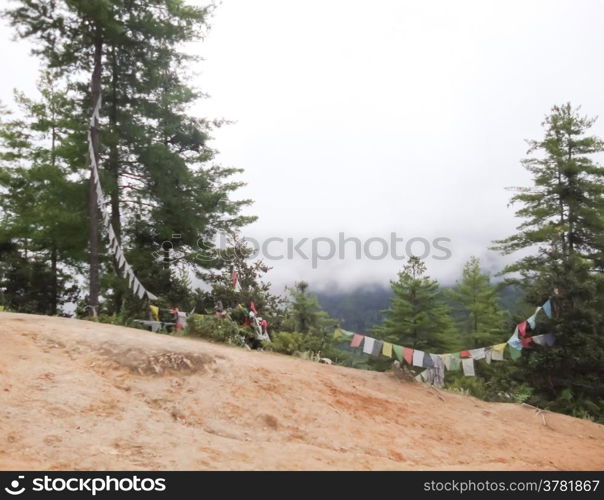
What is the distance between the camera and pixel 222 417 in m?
7.11

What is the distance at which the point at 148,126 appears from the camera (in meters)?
20.4

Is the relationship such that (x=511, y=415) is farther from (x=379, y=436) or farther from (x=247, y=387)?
(x=247, y=387)

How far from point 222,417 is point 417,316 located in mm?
23219

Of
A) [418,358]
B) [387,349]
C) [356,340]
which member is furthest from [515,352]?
[356,340]

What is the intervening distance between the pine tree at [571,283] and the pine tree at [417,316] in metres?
7.74

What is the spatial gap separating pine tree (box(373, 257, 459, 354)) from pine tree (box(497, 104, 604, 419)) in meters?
7.74

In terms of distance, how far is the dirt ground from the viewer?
5445mm

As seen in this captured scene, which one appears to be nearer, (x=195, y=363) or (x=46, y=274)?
(x=195, y=363)

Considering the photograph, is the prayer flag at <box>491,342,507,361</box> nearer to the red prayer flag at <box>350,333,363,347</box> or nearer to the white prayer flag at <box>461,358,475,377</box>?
the white prayer flag at <box>461,358,475,377</box>

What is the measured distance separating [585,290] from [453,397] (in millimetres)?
6705

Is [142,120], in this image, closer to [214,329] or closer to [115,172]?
[115,172]

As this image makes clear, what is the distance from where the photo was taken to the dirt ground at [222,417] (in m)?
5.45

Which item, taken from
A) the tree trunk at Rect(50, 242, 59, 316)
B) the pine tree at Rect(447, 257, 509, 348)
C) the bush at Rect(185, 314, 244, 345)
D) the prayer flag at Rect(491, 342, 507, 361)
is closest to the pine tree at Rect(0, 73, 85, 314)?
the tree trunk at Rect(50, 242, 59, 316)
